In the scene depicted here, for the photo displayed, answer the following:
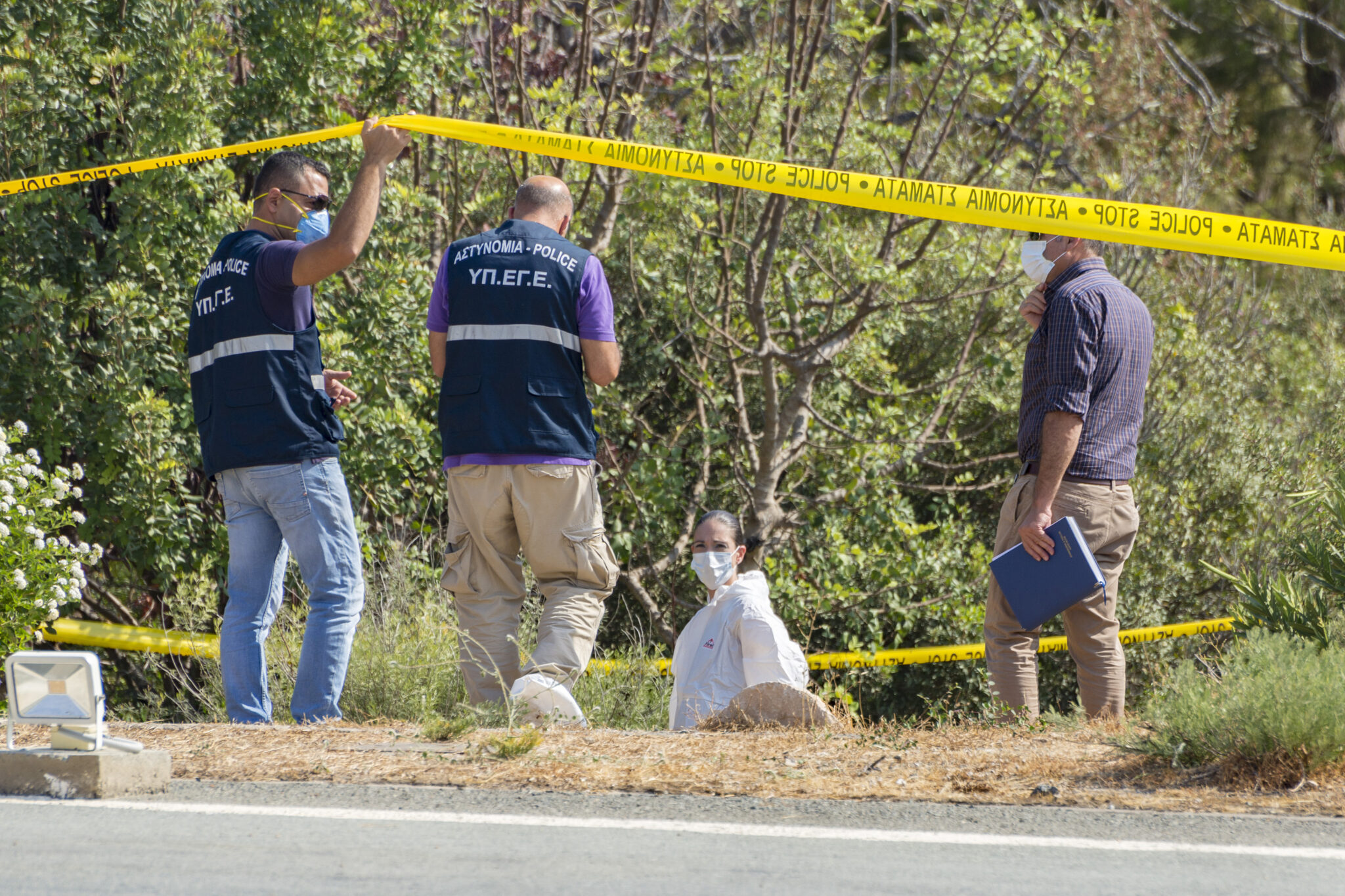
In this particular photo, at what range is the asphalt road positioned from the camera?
109 inches

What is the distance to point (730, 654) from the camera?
5176 mm

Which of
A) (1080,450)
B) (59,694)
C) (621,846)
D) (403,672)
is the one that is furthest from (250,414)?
(1080,450)

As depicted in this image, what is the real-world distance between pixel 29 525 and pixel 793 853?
3.92 metres

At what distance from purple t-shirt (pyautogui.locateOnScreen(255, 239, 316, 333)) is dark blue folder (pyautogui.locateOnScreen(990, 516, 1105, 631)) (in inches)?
104

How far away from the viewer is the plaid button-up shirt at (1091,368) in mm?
4660

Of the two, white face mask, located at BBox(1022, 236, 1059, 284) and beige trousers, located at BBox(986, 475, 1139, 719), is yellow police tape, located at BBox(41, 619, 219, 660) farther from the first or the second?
white face mask, located at BBox(1022, 236, 1059, 284)

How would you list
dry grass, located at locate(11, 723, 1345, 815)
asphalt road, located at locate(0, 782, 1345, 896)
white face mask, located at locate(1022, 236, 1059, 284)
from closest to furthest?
1. asphalt road, located at locate(0, 782, 1345, 896)
2. dry grass, located at locate(11, 723, 1345, 815)
3. white face mask, located at locate(1022, 236, 1059, 284)

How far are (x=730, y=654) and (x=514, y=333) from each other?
1.55 meters

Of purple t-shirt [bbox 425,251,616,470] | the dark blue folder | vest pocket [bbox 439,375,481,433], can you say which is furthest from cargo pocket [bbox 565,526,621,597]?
the dark blue folder

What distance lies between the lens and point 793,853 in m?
2.99

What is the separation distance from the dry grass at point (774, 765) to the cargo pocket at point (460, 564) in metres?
0.64

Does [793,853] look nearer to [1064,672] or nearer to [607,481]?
[607,481]

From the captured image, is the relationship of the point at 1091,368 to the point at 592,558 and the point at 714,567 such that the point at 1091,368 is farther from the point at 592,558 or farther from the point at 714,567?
the point at 592,558

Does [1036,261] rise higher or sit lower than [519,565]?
higher
